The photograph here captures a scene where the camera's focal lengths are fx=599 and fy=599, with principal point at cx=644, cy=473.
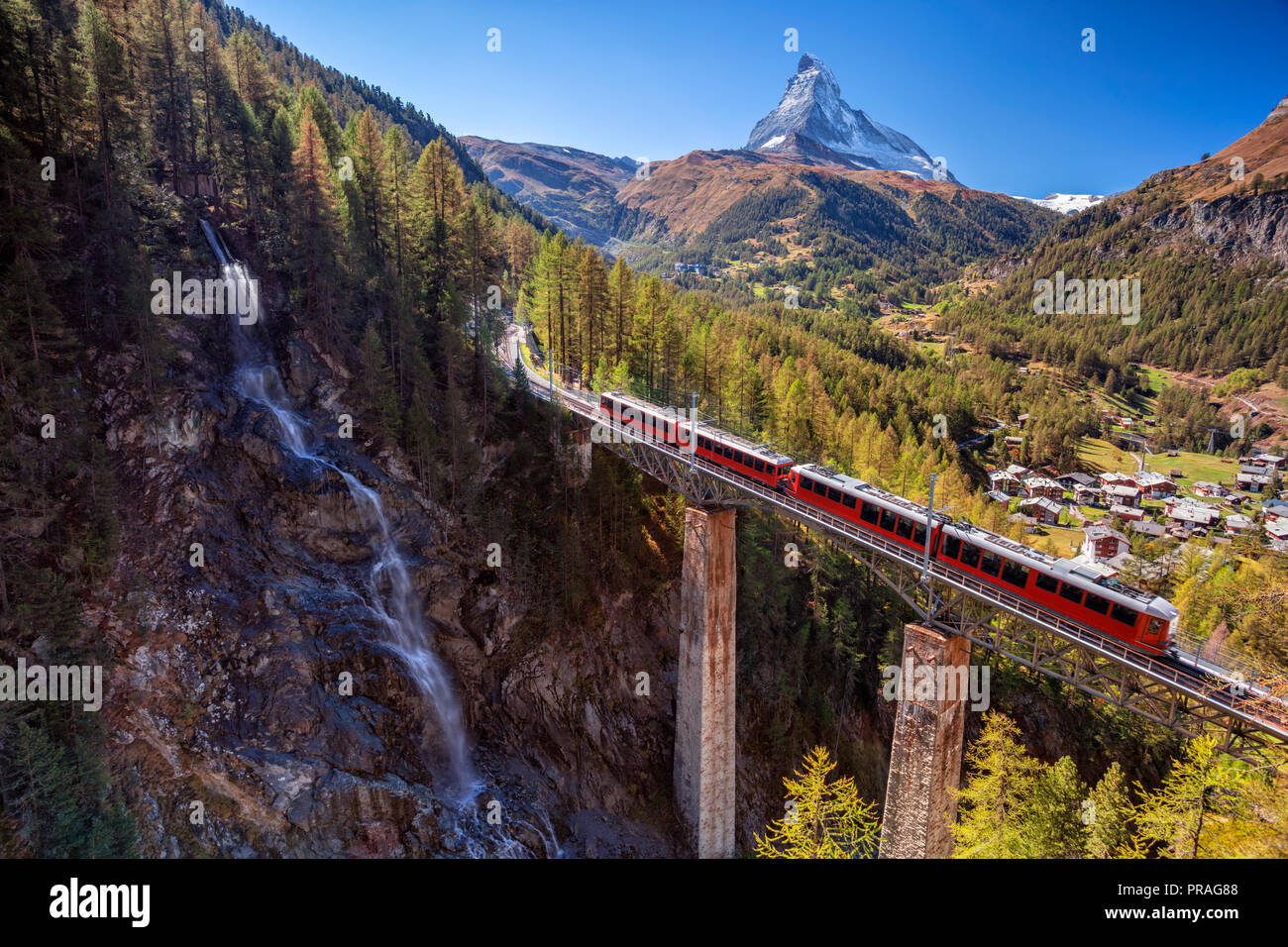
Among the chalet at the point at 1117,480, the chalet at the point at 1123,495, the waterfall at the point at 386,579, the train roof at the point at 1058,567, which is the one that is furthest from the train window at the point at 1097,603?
the chalet at the point at 1117,480

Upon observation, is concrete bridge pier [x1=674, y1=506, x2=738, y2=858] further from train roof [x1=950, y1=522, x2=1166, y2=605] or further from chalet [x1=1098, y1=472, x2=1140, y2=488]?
chalet [x1=1098, y1=472, x2=1140, y2=488]

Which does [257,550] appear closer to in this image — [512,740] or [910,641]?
[512,740]

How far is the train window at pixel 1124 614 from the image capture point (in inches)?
718

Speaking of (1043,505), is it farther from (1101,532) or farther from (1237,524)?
(1237,524)

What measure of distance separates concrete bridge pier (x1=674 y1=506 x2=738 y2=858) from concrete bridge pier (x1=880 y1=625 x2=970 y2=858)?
968 cm

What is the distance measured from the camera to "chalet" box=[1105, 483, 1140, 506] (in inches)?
2926

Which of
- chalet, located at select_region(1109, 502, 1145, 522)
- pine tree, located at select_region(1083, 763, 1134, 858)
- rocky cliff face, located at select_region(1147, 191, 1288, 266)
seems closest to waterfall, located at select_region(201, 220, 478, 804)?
pine tree, located at select_region(1083, 763, 1134, 858)

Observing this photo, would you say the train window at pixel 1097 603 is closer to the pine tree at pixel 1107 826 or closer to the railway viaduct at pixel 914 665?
the railway viaduct at pixel 914 665

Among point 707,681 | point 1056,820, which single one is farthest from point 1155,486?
point 1056,820

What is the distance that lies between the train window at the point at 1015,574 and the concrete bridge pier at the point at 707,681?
1316 centimetres

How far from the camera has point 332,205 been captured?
35.9 meters
